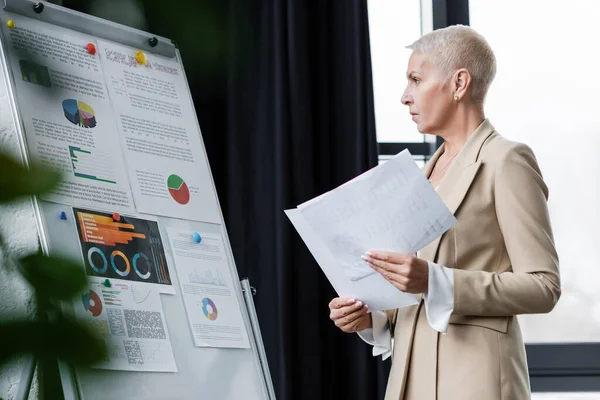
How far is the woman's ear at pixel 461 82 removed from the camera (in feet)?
5.32

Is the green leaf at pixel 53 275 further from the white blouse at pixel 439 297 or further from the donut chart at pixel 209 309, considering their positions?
the donut chart at pixel 209 309

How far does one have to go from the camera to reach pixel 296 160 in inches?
104

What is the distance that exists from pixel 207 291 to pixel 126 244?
0.25 meters

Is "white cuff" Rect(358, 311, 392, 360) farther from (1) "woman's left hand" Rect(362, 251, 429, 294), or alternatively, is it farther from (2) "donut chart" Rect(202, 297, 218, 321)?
(2) "donut chart" Rect(202, 297, 218, 321)

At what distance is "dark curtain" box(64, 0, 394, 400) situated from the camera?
257 centimetres

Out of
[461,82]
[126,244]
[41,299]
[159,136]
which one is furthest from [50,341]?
[159,136]

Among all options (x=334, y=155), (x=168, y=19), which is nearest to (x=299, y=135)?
(x=334, y=155)

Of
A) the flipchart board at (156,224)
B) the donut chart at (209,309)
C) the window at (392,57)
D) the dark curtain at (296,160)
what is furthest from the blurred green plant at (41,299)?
the window at (392,57)

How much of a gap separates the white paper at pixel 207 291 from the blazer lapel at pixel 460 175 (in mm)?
560

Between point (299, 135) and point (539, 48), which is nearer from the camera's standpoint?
point (299, 135)

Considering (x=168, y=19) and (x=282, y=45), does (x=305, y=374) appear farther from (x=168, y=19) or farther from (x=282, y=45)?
(x=168, y=19)

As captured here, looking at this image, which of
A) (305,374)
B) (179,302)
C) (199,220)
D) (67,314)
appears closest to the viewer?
(67,314)

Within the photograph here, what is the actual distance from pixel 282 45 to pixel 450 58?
1133mm

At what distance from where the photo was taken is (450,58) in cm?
163
